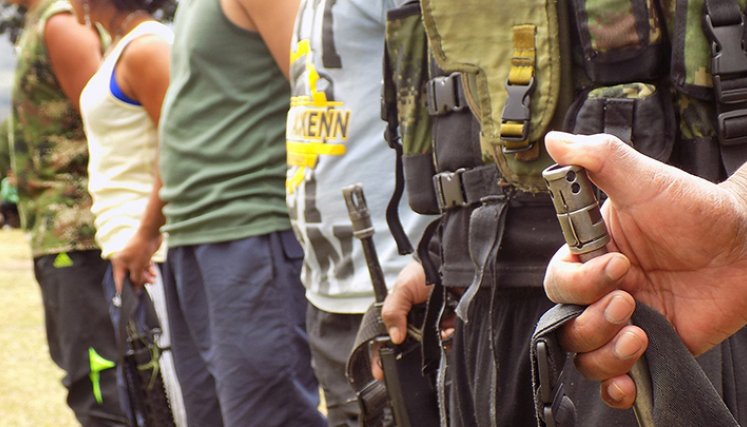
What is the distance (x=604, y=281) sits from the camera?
1120mm

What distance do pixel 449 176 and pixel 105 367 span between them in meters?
2.81

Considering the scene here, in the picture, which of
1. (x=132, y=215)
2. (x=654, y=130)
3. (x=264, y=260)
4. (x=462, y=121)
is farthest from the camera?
(x=132, y=215)

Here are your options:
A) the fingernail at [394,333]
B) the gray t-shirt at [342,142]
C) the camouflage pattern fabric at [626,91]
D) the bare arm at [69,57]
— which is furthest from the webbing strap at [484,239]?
the bare arm at [69,57]

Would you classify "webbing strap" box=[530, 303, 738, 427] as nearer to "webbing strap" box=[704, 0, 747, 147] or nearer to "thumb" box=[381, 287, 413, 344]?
"webbing strap" box=[704, 0, 747, 147]

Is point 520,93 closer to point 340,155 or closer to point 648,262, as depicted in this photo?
point 648,262

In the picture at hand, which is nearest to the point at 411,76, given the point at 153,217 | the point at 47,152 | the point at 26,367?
the point at 153,217

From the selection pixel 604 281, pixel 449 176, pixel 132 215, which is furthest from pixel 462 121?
pixel 132 215

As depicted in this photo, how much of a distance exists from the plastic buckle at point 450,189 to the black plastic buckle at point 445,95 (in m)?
0.10

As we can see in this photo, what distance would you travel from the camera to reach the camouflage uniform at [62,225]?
13.5 ft

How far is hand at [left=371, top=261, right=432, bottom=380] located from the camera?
1996 millimetres

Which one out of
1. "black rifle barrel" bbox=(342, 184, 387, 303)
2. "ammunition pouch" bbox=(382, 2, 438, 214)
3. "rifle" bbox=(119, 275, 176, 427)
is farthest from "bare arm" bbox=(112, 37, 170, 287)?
"ammunition pouch" bbox=(382, 2, 438, 214)

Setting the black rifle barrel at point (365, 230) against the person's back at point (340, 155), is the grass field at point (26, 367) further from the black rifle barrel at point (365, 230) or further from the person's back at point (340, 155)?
the black rifle barrel at point (365, 230)

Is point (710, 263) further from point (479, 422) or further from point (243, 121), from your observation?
point (243, 121)

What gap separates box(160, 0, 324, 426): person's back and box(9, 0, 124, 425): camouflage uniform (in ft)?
3.67
